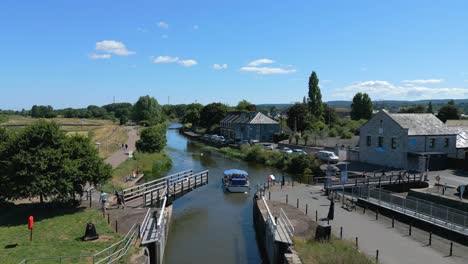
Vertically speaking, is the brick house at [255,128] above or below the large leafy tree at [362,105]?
below

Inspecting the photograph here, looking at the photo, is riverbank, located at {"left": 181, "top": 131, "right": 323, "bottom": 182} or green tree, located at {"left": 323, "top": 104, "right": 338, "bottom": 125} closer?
riverbank, located at {"left": 181, "top": 131, "right": 323, "bottom": 182}

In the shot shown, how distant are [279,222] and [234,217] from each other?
26.0 ft

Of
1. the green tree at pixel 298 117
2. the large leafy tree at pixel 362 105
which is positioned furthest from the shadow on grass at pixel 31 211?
the large leafy tree at pixel 362 105

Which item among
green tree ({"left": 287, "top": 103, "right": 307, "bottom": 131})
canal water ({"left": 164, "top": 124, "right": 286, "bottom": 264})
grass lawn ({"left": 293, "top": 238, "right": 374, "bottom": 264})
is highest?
green tree ({"left": 287, "top": 103, "right": 307, "bottom": 131})

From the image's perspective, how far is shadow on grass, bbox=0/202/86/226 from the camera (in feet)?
75.3

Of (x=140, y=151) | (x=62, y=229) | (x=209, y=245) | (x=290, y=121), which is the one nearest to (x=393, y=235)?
(x=209, y=245)

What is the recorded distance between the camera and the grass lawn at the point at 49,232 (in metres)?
17.7

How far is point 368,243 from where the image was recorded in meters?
20.2

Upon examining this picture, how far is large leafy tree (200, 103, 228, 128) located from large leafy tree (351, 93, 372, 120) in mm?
39125

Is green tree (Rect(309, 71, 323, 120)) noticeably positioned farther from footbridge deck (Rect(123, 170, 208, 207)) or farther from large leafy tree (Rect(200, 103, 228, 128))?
footbridge deck (Rect(123, 170, 208, 207))

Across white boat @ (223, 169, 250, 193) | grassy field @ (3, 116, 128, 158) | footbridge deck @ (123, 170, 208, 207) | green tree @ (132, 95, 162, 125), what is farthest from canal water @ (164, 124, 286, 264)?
green tree @ (132, 95, 162, 125)

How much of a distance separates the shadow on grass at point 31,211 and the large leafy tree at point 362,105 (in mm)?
105495

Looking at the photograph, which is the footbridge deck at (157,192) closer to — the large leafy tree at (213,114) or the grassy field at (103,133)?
the grassy field at (103,133)

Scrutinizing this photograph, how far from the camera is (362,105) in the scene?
391 feet
